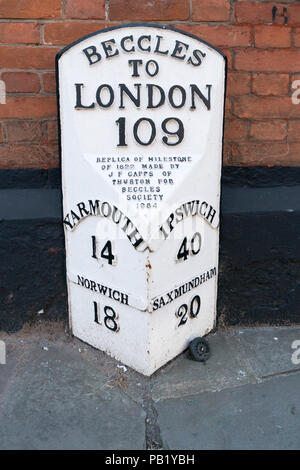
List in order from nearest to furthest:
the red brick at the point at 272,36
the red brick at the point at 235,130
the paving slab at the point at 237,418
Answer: the paving slab at the point at 237,418 < the red brick at the point at 272,36 < the red brick at the point at 235,130

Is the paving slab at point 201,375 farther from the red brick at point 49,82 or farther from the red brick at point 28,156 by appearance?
the red brick at point 49,82

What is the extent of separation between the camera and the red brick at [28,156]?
90.2 inches

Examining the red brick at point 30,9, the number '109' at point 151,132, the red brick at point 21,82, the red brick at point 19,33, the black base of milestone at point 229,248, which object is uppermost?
the red brick at point 30,9

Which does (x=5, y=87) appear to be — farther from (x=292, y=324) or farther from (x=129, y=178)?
(x=292, y=324)

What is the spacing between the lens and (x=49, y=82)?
87.1 inches

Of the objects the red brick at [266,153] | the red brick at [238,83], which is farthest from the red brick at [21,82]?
the red brick at [266,153]

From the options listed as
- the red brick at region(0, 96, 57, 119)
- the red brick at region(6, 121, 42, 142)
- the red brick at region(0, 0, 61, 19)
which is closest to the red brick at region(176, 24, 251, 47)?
the red brick at region(0, 0, 61, 19)

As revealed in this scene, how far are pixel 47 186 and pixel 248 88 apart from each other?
1226 millimetres

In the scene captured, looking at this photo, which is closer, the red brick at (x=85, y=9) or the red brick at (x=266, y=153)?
the red brick at (x=85, y=9)

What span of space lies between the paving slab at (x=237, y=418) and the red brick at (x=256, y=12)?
73.1 inches

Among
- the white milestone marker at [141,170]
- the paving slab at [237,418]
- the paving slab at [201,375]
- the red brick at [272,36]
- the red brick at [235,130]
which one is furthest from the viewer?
the red brick at [235,130]

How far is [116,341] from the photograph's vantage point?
2197mm
